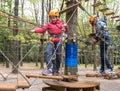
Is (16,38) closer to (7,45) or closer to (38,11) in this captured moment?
(7,45)

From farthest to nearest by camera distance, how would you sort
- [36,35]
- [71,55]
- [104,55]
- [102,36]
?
[36,35]
[104,55]
[102,36]
[71,55]

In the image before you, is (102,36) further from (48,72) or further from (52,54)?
(48,72)

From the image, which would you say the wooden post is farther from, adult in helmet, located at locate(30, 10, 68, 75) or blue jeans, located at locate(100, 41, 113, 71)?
blue jeans, located at locate(100, 41, 113, 71)

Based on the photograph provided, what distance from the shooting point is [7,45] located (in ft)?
94.1

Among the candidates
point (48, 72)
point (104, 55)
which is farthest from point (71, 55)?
point (104, 55)

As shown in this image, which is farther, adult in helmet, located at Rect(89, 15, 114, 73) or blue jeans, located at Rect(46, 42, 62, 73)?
adult in helmet, located at Rect(89, 15, 114, 73)

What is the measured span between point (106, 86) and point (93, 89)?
14.5 ft

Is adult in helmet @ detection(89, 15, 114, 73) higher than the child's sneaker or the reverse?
higher

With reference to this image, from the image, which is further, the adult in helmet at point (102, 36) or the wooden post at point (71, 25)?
the adult in helmet at point (102, 36)

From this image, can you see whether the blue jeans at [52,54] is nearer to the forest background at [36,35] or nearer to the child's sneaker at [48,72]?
the child's sneaker at [48,72]

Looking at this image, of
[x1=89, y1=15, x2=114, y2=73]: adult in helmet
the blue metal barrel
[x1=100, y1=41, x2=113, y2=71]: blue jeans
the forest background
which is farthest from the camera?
the forest background

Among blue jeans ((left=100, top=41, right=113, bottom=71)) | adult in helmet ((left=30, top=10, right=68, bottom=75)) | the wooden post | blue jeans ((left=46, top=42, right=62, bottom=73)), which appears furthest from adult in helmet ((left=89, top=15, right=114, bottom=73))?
blue jeans ((left=46, top=42, right=62, bottom=73))

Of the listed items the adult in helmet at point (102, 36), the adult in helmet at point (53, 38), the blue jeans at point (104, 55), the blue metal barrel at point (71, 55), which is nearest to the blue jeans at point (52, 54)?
the adult in helmet at point (53, 38)

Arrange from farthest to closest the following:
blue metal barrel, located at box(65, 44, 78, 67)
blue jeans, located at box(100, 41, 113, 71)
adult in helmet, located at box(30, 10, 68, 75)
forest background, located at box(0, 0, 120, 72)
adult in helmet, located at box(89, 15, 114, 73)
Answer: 1. forest background, located at box(0, 0, 120, 72)
2. blue jeans, located at box(100, 41, 113, 71)
3. adult in helmet, located at box(89, 15, 114, 73)
4. adult in helmet, located at box(30, 10, 68, 75)
5. blue metal barrel, located at box(65, 44, 78, 67)
